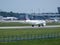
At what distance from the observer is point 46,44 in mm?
30984

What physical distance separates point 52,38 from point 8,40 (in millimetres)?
9085

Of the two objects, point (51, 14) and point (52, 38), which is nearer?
point (52, 38)

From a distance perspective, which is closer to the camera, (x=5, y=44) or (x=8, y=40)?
(x=5, y=44)

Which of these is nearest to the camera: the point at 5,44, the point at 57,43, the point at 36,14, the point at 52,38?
the point at 5,44

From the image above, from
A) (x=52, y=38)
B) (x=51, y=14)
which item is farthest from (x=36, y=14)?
(x=52, y=38)

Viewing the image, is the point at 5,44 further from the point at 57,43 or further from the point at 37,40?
the point at 57,43

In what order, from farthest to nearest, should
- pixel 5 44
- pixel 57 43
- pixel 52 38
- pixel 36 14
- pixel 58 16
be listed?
pixel 58 16, pixel 36 14, pixel 52 38, pixel 57 43, pixel 5 44

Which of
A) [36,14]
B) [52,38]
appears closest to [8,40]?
[52,38]

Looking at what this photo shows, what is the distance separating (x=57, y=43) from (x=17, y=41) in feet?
22.3

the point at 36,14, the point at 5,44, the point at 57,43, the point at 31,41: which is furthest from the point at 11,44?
the point at 36,14

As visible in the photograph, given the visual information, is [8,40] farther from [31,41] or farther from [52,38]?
[52,38]

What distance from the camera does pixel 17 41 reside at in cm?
3200

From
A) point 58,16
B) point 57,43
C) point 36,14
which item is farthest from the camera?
point 58,16

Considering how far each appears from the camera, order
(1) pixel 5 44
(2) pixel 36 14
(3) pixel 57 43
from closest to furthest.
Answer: (1) pixel 5 44 < (3) pixel 57 43 < (2) pixel 36 14
